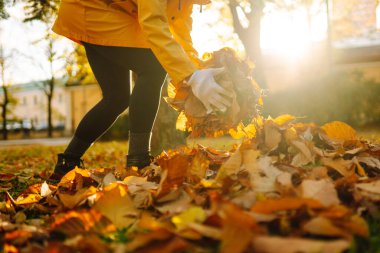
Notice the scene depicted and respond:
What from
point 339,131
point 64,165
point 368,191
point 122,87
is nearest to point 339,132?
point 339,131

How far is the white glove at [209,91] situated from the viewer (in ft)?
6.79

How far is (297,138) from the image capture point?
2.24 metres

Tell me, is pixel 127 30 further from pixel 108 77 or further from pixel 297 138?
pixel 297 138

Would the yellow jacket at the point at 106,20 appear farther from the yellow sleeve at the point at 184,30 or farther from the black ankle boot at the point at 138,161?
the black ankle boot at the point at 138,161

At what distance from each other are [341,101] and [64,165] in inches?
427

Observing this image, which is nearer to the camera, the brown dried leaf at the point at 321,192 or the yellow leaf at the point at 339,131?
the brown dried leaf at the point at 321,192

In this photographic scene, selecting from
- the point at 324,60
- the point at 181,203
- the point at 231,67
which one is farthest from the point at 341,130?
the point at 324,60

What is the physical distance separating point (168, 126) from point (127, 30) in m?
2.17

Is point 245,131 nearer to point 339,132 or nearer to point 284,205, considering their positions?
point 339,132

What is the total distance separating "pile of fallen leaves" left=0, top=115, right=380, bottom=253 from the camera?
44.4 inches

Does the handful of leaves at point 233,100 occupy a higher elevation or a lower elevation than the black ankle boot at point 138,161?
higher

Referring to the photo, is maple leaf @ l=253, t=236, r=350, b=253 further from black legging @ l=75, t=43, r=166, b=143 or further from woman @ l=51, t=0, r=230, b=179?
black legging @ l=75, t=43, r=166, b=143

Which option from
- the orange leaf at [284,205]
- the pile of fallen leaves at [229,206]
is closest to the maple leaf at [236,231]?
the pile of fallen leaves at [229,206]

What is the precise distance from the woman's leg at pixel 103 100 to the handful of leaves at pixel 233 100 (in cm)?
63
